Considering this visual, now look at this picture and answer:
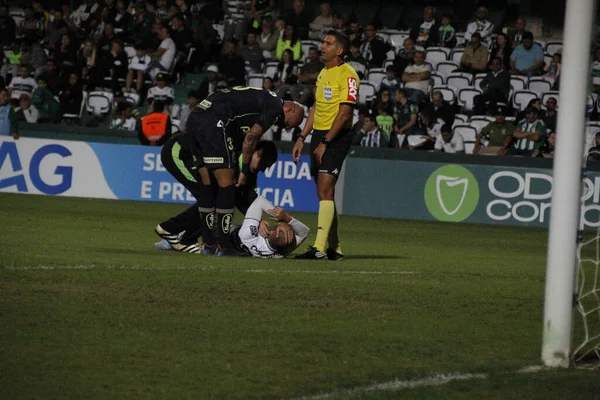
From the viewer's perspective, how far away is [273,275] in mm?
10102

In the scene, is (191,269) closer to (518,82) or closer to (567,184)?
(567,184)

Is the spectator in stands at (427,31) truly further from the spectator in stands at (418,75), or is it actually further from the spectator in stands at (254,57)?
the spectator in stands at (254,57)

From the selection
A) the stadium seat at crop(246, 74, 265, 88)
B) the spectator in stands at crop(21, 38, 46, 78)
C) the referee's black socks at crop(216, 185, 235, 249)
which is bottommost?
the referee's black socks at crop(216, 185, 235, 249)

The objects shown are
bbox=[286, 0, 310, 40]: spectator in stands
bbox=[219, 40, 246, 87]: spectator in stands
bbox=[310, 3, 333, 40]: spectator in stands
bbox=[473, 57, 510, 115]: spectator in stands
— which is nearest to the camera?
bbox=[473, 57, 510, 115]: spectator in stands

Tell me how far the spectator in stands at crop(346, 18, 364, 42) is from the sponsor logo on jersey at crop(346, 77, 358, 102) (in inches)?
515

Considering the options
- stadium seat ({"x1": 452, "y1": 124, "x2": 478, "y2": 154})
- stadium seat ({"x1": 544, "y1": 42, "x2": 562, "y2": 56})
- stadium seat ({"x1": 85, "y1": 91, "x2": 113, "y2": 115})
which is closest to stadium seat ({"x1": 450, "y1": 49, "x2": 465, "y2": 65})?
stadium seat ({"x1": 544, "y1": 42, "x2": 562, "y2": 56})

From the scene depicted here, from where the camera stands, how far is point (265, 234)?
11.6 meters

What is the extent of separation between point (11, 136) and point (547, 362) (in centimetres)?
1678

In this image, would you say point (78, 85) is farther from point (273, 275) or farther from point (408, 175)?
point (273, 275)

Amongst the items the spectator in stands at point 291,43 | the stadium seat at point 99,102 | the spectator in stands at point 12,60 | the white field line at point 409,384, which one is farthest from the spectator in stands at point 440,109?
the white field line at point 409,384

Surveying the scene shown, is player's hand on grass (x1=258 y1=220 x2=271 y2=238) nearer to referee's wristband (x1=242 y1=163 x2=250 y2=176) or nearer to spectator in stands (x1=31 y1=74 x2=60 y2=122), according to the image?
referee's wristband (x1=242 y1=163 x2=250 y2=176)

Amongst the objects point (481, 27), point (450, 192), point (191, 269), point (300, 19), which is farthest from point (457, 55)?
point (191, 269)

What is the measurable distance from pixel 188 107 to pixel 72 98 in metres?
3.38

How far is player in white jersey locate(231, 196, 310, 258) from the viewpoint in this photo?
11453mm
